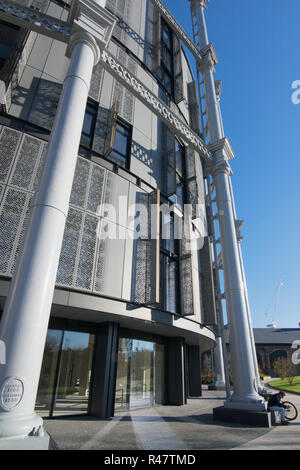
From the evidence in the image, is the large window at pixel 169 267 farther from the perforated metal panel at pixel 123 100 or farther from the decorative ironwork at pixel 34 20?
the decorative ironwork at pixel 34 20

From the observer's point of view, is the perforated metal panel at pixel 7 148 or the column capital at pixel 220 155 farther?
the column capital at pixel 220 155

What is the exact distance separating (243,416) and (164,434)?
3.29 meters

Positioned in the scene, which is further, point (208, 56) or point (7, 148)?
point (208, 56)

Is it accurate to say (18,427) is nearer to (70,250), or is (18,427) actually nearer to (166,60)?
(70,250)

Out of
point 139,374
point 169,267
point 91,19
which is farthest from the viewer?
point 169,267

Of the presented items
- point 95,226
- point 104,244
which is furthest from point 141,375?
point 95,226

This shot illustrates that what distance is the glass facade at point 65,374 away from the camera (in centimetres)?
970

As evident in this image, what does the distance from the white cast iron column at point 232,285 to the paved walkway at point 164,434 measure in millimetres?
1218

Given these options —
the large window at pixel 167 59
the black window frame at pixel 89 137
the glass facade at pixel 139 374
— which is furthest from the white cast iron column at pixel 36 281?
the large window at pixel 167 59

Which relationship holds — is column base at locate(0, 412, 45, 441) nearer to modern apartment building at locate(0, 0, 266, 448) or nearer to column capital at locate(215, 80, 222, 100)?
modern apartment building at locate(0, 0, 266, 448)

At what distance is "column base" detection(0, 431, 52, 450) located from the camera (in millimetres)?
3352

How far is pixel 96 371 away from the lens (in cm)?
1074

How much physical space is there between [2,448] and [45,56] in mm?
14796

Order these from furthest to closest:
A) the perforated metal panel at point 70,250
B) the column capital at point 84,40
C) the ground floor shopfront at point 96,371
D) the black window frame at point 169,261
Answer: the black window frame at point 169,261, the ground floor shopfront at point 96,371, the perforated metal panel at point 70,250, the column capital at point 84,40
